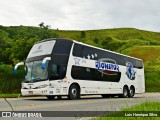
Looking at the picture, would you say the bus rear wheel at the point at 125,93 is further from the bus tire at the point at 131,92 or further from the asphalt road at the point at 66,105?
the asphalt road at the point at 66,105

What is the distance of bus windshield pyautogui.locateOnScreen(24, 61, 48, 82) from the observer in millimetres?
19609

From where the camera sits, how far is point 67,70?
20344 mm

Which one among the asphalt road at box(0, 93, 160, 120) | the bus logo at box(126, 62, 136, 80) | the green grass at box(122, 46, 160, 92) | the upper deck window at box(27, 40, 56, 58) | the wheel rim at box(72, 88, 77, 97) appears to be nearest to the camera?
the asphalt road at box(0, 93, 160, 120)

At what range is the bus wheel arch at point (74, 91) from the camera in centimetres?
2067

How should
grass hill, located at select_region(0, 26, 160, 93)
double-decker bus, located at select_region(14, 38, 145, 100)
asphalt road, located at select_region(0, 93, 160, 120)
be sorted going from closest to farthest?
asphalt road, located at select_region(0, 93, 160, 120) → double-decker bus, located at select_region(14, 38, 145, 100) → grass hill, located at select_region(0, 26, 160, 93)

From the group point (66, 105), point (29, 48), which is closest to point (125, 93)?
point (66, 105)

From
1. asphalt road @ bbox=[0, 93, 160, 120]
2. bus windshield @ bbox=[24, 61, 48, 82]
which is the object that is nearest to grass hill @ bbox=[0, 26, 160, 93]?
bus windshield @ bbox=[24, 61, 48, 82]

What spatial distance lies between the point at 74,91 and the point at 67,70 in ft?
4.76

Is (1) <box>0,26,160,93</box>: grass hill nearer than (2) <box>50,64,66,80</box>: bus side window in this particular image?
No

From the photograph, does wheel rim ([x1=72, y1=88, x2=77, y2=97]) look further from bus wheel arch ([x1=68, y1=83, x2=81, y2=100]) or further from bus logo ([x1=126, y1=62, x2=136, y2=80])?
bus logo ([x1=126, y1=62, x2=136, y2=80])

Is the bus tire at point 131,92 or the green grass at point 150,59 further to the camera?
the green grass at point 150,59

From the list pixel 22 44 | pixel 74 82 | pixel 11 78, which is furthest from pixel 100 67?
pixel 22 44

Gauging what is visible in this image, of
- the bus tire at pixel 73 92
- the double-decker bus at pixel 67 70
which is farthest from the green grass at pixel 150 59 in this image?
the bus tire at pixel 73 92

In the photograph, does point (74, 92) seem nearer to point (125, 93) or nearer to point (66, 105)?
point (66, 105)
